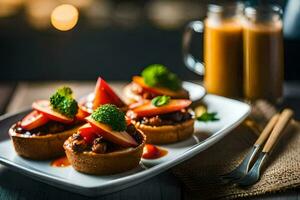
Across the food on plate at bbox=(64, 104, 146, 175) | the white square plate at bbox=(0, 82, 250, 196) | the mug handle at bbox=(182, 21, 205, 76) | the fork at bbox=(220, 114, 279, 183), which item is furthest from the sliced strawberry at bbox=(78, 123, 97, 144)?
the mug handle at bbox=(182, 21, 205, 76)

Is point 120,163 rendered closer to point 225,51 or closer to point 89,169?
point 89,169

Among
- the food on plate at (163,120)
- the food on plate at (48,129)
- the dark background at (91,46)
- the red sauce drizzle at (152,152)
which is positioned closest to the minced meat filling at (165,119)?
the food on plate at (163,120)

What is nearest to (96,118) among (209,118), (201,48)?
(209,118)

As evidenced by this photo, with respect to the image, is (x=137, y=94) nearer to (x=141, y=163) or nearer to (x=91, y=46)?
(x=141, y=163)

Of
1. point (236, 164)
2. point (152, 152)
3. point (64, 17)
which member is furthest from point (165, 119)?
point (64, 17)

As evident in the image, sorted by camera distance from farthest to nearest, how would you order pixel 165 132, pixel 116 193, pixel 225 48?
1. pixel 225 48
2. pixel 165 132
3. pixel 116 193
